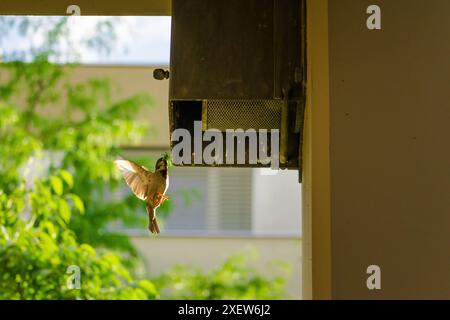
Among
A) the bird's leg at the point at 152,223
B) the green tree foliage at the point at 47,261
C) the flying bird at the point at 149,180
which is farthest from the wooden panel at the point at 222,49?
the green tree foliage at the point at 47,261

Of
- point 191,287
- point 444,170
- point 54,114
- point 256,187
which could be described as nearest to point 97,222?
point 191,287

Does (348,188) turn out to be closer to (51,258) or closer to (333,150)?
(333,150)

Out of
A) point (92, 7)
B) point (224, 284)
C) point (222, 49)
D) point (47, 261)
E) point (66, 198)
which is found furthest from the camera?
point (224, 284)

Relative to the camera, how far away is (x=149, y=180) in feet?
9.09

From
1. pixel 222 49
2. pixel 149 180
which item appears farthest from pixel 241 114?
pixel 149 180

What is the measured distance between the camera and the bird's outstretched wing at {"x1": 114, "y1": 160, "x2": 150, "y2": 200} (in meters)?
2.77

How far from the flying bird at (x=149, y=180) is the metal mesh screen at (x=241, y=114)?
0.72ft

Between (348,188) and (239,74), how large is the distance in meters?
0.59

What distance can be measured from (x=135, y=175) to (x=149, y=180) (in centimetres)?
6

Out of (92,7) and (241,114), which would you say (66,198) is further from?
(241,114)

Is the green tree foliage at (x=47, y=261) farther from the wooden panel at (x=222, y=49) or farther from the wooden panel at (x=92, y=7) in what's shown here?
the wooden panel at (x=222, y=49)

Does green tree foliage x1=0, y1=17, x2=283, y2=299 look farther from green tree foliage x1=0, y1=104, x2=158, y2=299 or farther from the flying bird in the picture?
the flying bird

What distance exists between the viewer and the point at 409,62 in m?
2.17

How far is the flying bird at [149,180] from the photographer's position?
2.76m
